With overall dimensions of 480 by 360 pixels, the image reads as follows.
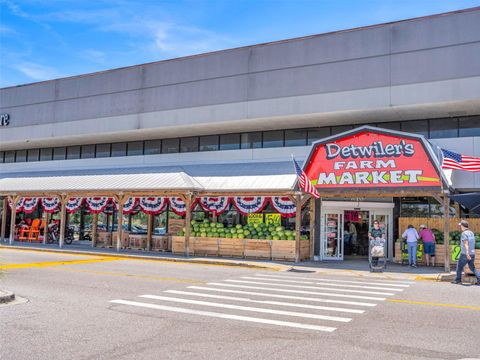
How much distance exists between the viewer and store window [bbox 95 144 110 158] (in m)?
29.6

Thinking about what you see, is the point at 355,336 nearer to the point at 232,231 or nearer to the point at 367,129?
the point at 367,129

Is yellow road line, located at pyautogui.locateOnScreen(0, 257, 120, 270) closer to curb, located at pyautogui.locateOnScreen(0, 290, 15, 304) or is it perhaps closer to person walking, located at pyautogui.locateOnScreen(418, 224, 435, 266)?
curb, located at pyautogui.locateOnScreen(0, 290, 15, 304)

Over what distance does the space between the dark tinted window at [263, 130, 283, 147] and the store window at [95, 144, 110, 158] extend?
10.8 metres

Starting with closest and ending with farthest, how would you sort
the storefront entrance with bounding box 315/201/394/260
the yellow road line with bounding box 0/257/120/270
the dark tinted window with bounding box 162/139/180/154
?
the yellow road line with bounding box 0/257/120/270 → the storefront entrance with bounding box 315/201/394/260 → the dark tinted window with bounding box 162/139/180/154

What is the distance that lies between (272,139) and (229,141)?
2.53 metres

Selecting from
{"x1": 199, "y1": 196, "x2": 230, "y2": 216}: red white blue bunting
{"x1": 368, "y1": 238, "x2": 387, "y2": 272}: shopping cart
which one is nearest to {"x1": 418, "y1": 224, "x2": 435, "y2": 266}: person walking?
{"x1": 368, "y1": 238, "x2": 387, "y2": 272}: shopping cart

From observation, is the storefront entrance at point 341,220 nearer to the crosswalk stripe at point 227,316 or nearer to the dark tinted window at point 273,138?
the dark tinted window at point 273,138

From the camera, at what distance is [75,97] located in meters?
29.1

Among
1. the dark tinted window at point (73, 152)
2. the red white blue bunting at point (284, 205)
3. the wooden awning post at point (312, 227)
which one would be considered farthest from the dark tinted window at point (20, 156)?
the wooden awning post at point (312, 227)

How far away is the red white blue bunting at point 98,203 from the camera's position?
25.5m

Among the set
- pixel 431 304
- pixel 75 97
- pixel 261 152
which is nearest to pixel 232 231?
pixel 261 152

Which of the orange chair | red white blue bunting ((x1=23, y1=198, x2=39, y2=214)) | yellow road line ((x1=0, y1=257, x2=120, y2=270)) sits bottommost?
yellow road line ((x1=0, y1=257, x2=120, y2=270))

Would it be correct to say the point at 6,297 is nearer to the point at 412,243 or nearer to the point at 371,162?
the point at 371,162

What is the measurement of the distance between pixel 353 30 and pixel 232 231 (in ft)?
34.7
